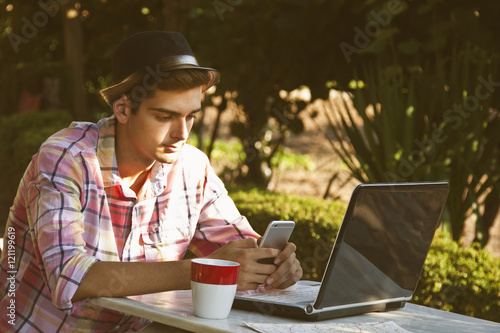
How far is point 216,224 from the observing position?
99.5 inches

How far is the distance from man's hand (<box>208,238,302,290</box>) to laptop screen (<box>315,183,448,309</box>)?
252 mm

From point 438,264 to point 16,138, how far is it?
5335 millimetres

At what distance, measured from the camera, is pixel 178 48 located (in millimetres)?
2270

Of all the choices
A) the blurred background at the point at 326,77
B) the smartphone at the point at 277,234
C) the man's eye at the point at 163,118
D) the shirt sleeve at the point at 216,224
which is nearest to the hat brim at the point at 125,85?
the man's eye at the point at 163,118

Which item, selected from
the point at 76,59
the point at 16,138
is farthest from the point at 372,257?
the point at 76,59

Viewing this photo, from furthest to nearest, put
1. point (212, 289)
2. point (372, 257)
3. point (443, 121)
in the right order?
point (443, 121), point (372, 257), point (212, 289)

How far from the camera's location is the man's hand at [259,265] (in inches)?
78.2

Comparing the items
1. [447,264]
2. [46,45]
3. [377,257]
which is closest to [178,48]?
[377,257]

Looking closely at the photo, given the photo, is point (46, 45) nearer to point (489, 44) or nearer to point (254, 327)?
point (489, 44)

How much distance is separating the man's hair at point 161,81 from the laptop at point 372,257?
666mm

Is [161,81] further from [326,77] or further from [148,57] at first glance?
[326,77]

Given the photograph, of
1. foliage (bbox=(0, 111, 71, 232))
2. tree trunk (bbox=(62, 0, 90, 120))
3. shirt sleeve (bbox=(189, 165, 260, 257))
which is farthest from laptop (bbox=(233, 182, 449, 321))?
tree trunk (bbox=(62, 0, 90, 120))

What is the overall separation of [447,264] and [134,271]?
226 cm

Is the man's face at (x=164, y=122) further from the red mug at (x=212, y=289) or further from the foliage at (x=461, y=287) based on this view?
the foliage at (x=461, y=287)
